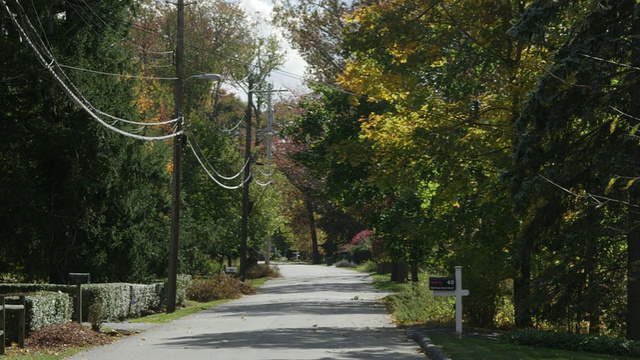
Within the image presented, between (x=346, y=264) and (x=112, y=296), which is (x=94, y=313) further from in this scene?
(x=346, y=264)

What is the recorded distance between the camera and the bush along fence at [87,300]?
17.5 metres

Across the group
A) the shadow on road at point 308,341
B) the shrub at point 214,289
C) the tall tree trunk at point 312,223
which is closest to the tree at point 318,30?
the shrub at point 214,289

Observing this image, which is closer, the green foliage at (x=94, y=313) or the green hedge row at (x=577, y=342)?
the green hedge row at (x=577, y=342)

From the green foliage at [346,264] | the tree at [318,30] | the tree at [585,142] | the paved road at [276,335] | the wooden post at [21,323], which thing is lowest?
the green foliage at [346,264]

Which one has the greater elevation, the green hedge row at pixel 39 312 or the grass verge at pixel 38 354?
the green hedge row at pixel 39 312

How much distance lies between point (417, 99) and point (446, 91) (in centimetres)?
335

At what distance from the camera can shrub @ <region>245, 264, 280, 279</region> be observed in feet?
193

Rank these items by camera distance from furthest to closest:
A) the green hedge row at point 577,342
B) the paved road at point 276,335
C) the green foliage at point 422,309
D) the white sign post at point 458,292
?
the green foliage at point 422,309 → the white sign post at point 458,292 → the paved road at point 276,335 → the green hedge row at point 577,342

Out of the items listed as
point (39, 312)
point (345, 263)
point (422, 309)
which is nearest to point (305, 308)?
point (422, 309)

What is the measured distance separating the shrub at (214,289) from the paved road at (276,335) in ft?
10.4

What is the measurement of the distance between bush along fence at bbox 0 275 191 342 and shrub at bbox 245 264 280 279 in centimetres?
2322

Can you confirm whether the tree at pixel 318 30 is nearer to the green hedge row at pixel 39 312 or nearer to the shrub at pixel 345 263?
the green hedge row at pixel 39 312

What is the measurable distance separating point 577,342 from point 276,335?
668 centimetres

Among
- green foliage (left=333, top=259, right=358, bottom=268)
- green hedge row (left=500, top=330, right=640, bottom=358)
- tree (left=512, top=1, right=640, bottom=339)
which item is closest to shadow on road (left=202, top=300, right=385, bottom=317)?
tree (left=512, top=1, right=640, bottom=339)
